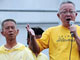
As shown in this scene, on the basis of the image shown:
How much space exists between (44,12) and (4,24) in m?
2.41

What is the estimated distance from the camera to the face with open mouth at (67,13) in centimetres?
183

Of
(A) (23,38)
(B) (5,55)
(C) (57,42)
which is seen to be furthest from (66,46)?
(A) (23,38)

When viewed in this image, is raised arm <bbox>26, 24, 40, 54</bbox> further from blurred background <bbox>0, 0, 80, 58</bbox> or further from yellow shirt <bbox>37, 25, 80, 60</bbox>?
blurred background <bbox>0, 0, 80, 58</bbox>

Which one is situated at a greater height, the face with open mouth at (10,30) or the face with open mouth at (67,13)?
the face with open mouth at (67,13)

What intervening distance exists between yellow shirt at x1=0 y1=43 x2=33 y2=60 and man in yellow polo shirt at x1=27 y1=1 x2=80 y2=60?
0.15m

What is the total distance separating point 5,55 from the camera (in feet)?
6.57

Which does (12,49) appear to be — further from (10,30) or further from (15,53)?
(10,30)

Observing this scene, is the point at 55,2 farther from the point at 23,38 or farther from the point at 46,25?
the point at 23,38

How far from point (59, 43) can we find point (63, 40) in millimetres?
33

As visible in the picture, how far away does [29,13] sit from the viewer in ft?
14.6

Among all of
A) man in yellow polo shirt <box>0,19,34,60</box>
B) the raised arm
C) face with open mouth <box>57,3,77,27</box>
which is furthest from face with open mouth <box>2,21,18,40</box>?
face with open mouth <box>57,3,77,27</box>

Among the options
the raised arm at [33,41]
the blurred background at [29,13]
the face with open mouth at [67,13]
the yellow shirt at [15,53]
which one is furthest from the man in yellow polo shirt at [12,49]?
the blurred background at [29,13]

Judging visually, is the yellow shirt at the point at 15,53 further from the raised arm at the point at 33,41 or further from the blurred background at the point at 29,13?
the blurred background at the point at 29,13

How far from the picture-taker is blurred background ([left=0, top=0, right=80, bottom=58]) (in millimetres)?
4402
